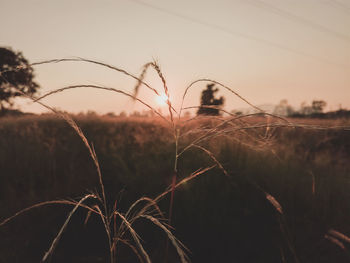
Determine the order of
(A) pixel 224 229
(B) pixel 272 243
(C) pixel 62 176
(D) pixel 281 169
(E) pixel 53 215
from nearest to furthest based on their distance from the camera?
1. (B) pixel 272 243
2. (A) pixel 224 229
3. (E) pixel 53 215
4. (D) pixel 281 169
5. (C) pixel 62 176

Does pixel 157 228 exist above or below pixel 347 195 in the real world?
below

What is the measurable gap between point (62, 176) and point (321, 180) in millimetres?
2936

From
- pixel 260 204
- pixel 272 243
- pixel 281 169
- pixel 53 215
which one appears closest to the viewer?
pixel 272 243

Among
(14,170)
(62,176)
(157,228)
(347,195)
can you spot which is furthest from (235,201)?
(14,170)

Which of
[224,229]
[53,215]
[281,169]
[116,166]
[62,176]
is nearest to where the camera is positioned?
[224,229]

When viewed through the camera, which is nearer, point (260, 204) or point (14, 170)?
point (260, 204)

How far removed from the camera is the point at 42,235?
1.94 m

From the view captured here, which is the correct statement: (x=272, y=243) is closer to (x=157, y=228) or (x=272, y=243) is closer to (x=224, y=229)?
(x=224, y=229)

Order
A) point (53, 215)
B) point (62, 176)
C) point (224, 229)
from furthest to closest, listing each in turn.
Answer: point (62, 176) < point (53, 215) < point (224, 229)

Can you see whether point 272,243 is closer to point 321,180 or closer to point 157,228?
point 157,228

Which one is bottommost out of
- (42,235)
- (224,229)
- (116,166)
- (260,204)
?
(42,235)

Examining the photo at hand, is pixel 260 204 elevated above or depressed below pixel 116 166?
below

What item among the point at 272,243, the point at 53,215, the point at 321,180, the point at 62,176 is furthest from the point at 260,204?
the point at 62,176

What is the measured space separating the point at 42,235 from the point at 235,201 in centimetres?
158
